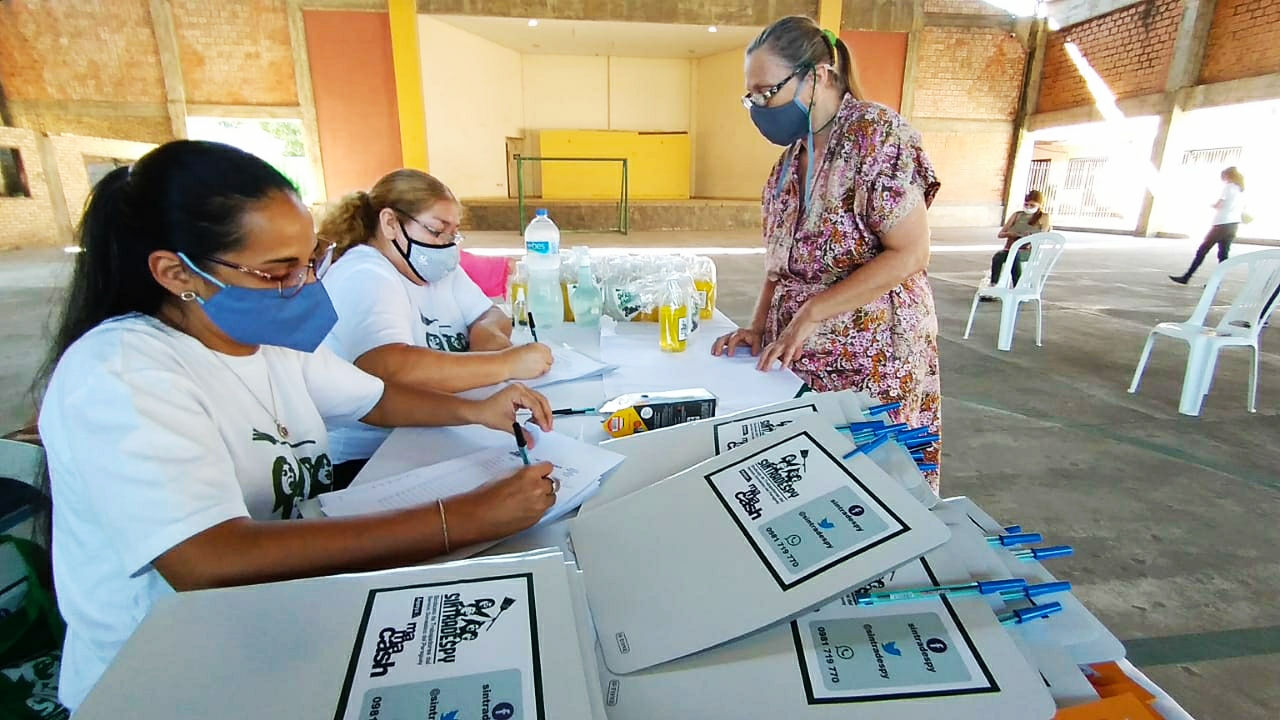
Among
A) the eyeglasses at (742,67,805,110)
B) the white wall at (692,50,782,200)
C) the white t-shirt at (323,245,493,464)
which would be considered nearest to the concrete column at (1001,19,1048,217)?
the white wall at (692,50,782,200)

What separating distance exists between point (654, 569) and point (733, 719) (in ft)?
0.51

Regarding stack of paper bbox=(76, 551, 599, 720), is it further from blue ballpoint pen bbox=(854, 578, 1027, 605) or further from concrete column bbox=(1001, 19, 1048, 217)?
concrete column bbox=(1001, 19, 1048, 217)

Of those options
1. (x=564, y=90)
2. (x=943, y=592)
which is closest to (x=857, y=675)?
(x=943, y=592)

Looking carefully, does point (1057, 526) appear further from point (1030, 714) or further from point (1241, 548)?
point (1030, 714)

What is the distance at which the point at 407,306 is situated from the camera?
1.48 meters

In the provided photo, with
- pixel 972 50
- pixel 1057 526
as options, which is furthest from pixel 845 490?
pixel 972 50

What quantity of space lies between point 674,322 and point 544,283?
1.83 feet

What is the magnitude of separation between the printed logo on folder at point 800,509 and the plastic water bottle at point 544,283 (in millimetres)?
1343

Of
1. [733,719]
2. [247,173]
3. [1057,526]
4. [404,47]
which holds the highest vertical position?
[404,47]

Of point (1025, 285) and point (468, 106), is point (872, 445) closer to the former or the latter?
point (1025, 285)

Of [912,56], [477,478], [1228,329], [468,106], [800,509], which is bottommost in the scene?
[1228,329]

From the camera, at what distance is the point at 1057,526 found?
6.73ft

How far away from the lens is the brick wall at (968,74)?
1098 centimetres

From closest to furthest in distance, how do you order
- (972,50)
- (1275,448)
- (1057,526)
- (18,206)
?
(1057,526) → (1275,448) → (18,206) → (972,50)
